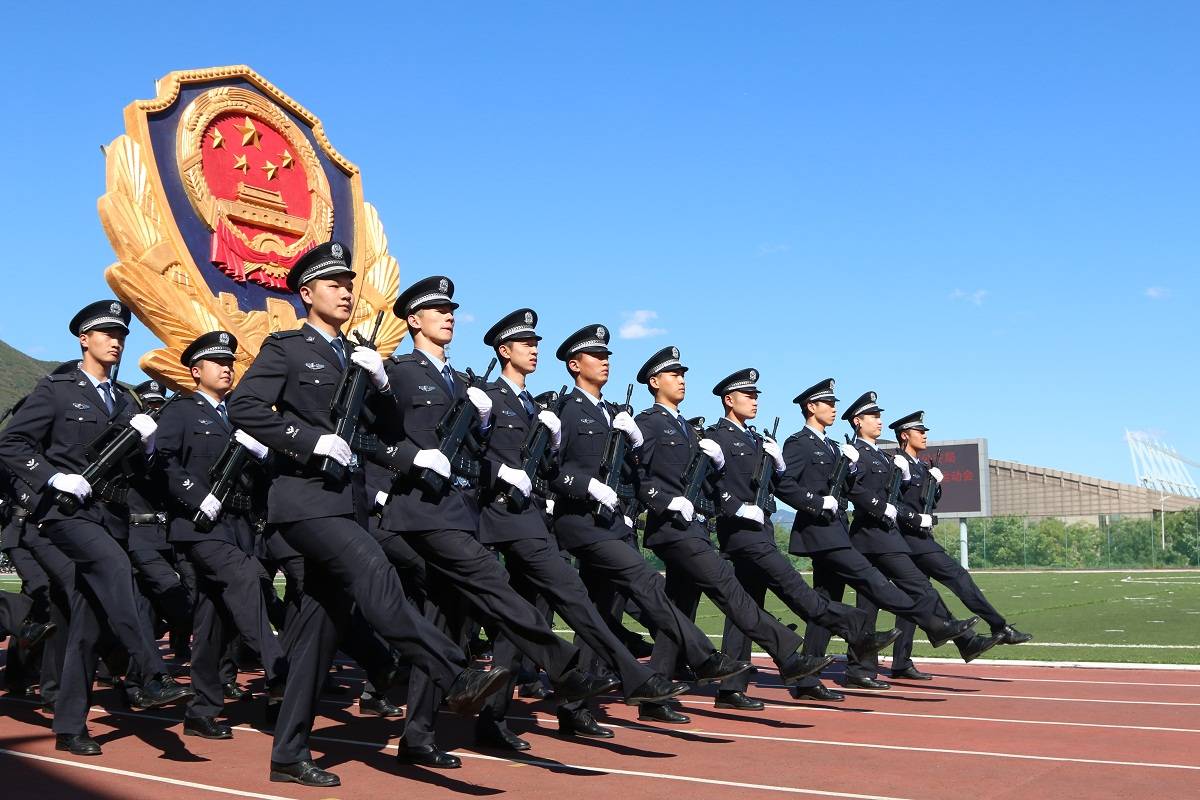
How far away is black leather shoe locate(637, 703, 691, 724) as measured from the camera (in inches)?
300

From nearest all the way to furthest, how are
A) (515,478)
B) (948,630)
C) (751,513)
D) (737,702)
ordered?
(515,478) < (737,702) < (751,513) < (948,630)

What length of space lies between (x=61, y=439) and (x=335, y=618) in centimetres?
218

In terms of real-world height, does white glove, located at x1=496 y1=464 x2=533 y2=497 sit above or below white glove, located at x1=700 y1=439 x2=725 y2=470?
below

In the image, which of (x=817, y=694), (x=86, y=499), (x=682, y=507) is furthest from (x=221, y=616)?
(x=817, y=694)

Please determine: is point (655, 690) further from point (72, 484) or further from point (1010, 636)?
point (1010, 636)

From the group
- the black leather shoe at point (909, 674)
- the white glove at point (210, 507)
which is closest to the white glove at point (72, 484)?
the white glove at point (210, 507)

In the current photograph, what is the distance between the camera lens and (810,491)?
9.45 metres

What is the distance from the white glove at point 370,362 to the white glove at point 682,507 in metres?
2.58

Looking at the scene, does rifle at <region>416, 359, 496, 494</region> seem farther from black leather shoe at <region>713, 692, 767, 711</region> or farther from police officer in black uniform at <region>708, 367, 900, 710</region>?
black leather shoe at <region>713, 692, 767, 711</region>

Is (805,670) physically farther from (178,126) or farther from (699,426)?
(178,126)

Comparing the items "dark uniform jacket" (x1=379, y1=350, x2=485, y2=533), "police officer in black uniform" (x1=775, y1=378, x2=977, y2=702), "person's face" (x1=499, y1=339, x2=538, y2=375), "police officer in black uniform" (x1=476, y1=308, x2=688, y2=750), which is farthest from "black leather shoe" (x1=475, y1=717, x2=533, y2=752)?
"police officer in black uniform" (x1=775, y1=378, x2=977, y2=702)

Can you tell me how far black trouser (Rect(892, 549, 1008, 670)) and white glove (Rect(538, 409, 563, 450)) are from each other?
3937 mm

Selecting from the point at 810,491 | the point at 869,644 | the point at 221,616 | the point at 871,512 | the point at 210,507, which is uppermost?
the point at 810,491

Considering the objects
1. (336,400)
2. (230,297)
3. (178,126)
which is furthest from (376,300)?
(336,400)
